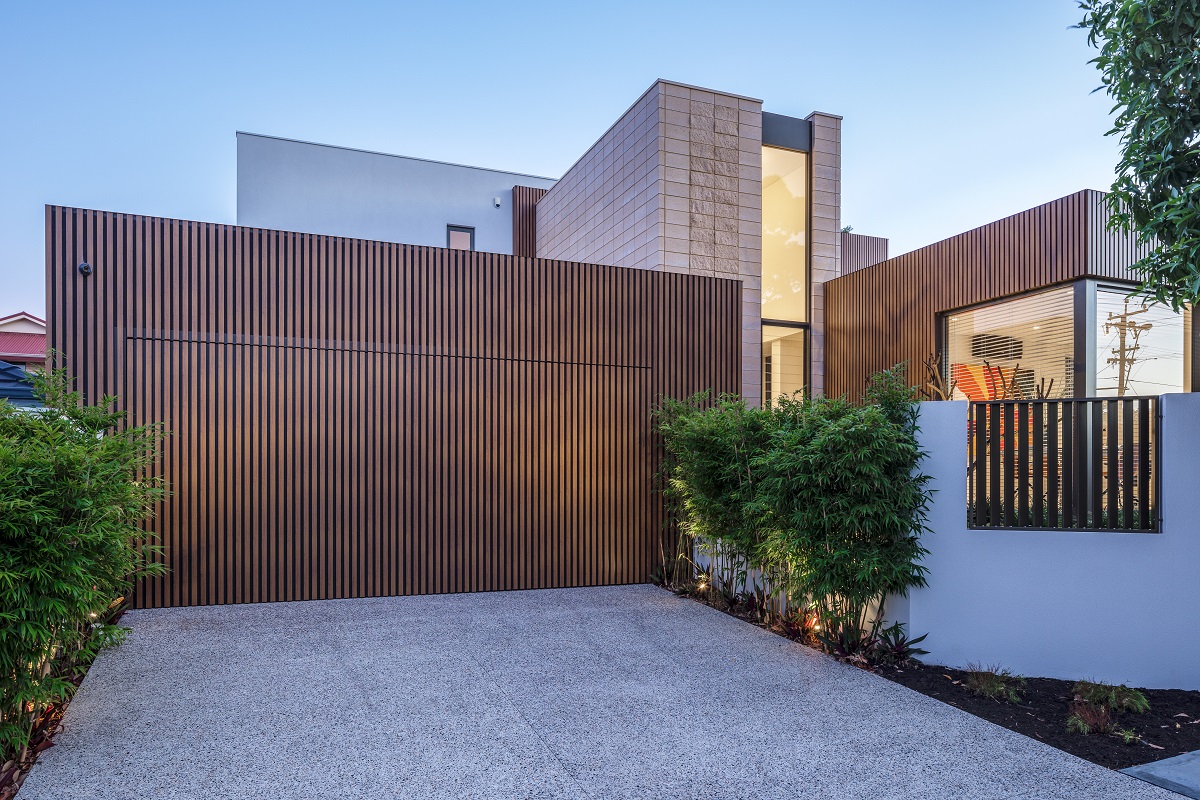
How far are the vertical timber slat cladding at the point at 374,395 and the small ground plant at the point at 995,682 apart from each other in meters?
3.15

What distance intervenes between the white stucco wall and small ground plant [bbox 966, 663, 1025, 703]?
10.6 metres

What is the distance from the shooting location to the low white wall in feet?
12.7

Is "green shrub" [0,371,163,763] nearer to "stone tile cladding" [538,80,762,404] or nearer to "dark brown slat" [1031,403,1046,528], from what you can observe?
"dark brown slat" [1031,403,1046,528]

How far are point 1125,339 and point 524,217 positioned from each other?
938 centimetres

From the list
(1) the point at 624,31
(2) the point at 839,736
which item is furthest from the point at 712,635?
(1) the point at 624,31

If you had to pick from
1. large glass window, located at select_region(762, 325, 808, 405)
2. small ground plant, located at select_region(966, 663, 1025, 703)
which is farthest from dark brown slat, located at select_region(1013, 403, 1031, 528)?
large glass window, located at select_region(762, 325, 808, 405)

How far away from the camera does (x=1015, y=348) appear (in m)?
7.05

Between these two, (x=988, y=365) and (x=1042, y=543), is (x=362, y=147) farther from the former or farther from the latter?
(x=1042, y=543)

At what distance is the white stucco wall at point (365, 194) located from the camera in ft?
38.2

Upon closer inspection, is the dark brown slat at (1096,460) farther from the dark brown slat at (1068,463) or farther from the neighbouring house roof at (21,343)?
the neighbouring house roof at (21,343)

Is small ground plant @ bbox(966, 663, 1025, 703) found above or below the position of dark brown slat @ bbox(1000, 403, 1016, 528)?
below

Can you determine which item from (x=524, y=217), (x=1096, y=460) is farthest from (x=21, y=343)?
(x=1096, y=460)

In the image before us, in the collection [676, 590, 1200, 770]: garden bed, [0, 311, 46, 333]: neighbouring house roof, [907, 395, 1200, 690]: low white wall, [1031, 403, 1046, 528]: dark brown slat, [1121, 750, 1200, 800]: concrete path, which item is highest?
[0, 311, 46, 333]: neighbouring house roof

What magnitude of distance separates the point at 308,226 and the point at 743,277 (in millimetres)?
7722
